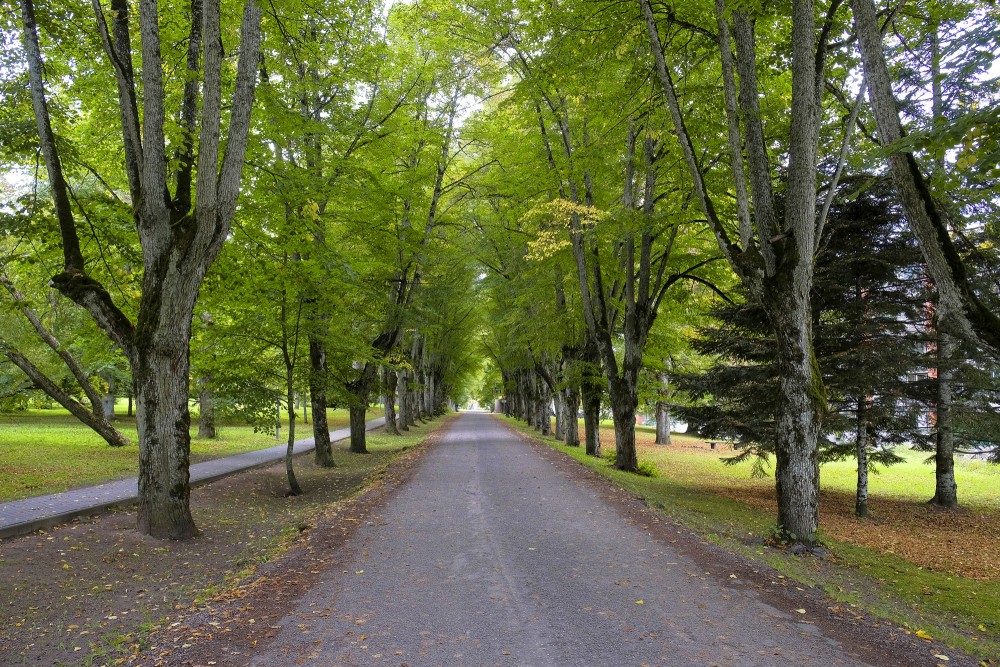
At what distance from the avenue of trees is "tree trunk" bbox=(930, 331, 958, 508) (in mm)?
70

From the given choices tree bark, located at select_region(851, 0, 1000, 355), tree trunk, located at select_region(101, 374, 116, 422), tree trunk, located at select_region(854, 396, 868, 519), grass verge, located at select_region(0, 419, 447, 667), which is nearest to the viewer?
grass verge, located at select_region(0, 419, 447, 667)

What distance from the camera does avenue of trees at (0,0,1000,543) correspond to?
7.28 metres

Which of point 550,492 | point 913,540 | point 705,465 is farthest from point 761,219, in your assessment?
point 705,465

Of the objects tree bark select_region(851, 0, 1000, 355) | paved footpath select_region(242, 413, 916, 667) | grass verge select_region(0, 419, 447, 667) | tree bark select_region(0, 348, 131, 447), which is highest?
tree bark select_region(851, 0, 1000, 355)

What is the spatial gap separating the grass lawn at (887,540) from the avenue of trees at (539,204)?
36.3 inches

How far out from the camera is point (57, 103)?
32.8 feet

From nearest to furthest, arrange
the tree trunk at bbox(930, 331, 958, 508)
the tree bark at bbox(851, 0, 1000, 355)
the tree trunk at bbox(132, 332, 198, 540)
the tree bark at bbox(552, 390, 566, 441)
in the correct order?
the tree bark at bbox(851, 0, 1000, 355), the tree trunk at bbox(132, 332, 198, 540), the tree trunk at bbox(930, 331, 958, 508), the tree bark at bbox(552, 390, 566, 441)

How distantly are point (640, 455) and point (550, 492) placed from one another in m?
15.1

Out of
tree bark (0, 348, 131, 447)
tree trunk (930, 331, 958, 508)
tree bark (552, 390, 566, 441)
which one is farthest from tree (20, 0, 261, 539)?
tree bark (552, 390, 566, 441)

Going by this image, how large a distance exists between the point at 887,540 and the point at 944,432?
4.55m

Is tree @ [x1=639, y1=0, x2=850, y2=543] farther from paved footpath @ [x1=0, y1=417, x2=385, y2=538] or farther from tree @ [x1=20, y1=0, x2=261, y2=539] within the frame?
paved footpath @ [x1=0, y1=417, x2=385, y2=538]

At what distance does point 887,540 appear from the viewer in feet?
32.7

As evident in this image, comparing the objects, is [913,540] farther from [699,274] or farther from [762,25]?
[762,25]

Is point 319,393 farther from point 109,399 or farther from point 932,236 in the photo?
point 109,399
